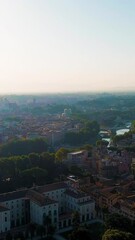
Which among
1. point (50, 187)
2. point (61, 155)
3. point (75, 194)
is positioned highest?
point (50, 187)

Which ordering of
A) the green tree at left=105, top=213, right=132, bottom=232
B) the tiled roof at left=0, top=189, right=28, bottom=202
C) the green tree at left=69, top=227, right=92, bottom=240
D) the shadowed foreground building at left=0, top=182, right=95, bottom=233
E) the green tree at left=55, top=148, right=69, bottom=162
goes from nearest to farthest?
the green tree at left=69, top=227, right=92, bottom=240 < the green tree at left=105, top=213, right=132, bottom=232 < the shadowed foreground building at left=0, top=182, right=95, bottom=233 < the tiled roof at left=0, top=189, right=28, bottom=202 < the green tree at left=55, top=148, right=69, bottom=162

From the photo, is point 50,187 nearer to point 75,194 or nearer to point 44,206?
point 75,194

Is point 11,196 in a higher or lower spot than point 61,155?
higher

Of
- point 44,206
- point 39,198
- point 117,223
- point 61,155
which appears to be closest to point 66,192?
point 39,198

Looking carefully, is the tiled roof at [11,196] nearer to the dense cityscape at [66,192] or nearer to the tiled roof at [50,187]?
the dense cityscape at [66,192]

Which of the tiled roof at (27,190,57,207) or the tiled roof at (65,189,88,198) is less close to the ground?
the tiled roof at (27,190,57,207)

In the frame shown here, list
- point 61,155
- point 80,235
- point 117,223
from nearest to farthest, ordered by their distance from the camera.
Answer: point 80,235, point 117,223, point 61,155

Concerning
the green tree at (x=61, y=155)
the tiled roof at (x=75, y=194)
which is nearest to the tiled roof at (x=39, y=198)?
the tiled roof at (x=75, y=194)

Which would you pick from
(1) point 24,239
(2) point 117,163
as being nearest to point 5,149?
(2) point 117,163

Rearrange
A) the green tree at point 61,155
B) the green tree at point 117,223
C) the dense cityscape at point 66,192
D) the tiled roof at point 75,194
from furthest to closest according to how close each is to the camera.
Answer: the green tree at point 61,155 → the tiled roof at point 75,194 → the dense cityscape at point 66,192 → the green tree at point 117,223

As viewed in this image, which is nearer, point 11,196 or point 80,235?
point 80,235

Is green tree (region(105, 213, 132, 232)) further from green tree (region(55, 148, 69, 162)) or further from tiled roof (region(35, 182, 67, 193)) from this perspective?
green tree (region(55, 148, 69, 162))

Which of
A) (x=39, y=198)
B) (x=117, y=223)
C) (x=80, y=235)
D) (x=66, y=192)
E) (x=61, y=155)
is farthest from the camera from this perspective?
(x=61, y=155)

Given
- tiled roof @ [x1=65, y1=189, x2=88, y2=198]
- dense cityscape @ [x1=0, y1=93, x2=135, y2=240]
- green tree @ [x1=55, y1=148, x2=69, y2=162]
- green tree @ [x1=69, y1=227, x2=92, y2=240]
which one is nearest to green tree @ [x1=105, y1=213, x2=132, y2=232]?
dense cityscape @ [x1=0, y1=93, x2=135, y2=240]
